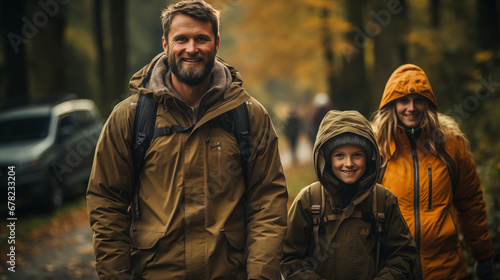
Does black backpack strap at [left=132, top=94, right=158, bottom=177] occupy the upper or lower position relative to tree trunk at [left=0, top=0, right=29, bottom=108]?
lower

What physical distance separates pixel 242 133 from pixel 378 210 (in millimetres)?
1062

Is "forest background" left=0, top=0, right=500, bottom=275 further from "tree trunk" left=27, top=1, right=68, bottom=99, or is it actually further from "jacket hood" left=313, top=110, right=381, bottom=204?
"jacket hood" left=313, top=110, right=381, bottom=204

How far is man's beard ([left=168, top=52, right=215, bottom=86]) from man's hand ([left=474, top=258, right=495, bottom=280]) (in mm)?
2771

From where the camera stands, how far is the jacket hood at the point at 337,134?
3.42 meters

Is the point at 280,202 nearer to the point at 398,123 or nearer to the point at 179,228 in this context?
the point at 179,228

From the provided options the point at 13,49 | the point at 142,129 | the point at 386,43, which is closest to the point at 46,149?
the point at 13,49

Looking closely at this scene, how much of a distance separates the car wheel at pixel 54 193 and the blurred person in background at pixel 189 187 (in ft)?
26.9

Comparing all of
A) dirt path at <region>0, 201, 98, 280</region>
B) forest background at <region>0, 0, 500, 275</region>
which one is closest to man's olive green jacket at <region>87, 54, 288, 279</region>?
forest background at <region>0, 0, 500, 275</region>

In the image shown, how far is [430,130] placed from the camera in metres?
3.91

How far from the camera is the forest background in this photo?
403 inches

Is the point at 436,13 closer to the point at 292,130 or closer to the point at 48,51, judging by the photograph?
the point at 292,130

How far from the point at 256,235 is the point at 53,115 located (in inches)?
379

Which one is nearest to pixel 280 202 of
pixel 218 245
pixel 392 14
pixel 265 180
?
pixel 265 180

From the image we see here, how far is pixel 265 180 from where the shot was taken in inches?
124
